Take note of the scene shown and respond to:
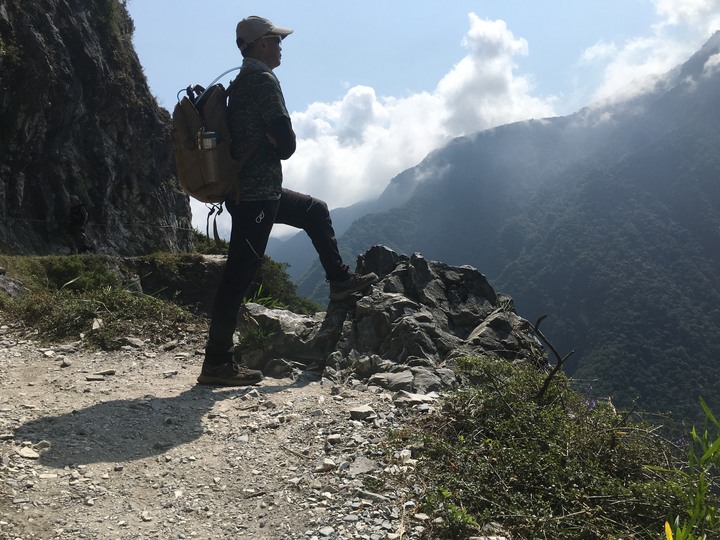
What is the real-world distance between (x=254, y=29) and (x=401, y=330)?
3391 mm

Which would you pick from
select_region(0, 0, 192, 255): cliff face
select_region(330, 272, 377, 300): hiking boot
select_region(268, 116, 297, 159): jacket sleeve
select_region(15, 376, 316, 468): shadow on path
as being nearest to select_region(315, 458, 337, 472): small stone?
select_region(15, 376, 316, 468): shadow on path

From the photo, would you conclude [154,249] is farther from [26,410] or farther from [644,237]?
[644,237]

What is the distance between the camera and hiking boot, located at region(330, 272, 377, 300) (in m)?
6.86

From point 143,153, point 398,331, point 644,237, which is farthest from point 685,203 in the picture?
point 398,331

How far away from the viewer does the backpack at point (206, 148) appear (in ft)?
16.9

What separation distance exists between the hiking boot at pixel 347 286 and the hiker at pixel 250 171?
5.30ft

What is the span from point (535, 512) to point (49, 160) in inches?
1129

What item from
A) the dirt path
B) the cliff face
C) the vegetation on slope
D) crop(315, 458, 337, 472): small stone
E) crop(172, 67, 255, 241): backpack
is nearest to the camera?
the vegetation on slope

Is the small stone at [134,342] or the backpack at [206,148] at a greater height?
the backpack at [206,148]

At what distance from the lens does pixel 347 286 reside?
270 inches

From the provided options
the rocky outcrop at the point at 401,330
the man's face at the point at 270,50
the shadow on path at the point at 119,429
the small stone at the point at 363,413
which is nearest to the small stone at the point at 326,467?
the small stone at the point at 363,413

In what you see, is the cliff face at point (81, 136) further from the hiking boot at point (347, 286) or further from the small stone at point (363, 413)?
the small stone at point (363, 413)

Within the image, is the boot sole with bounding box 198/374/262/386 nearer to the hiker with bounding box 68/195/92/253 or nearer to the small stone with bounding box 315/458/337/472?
the small stone with bounding box 315/458/337/472

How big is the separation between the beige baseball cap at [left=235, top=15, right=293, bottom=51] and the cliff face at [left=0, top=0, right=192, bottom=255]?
1671cm
